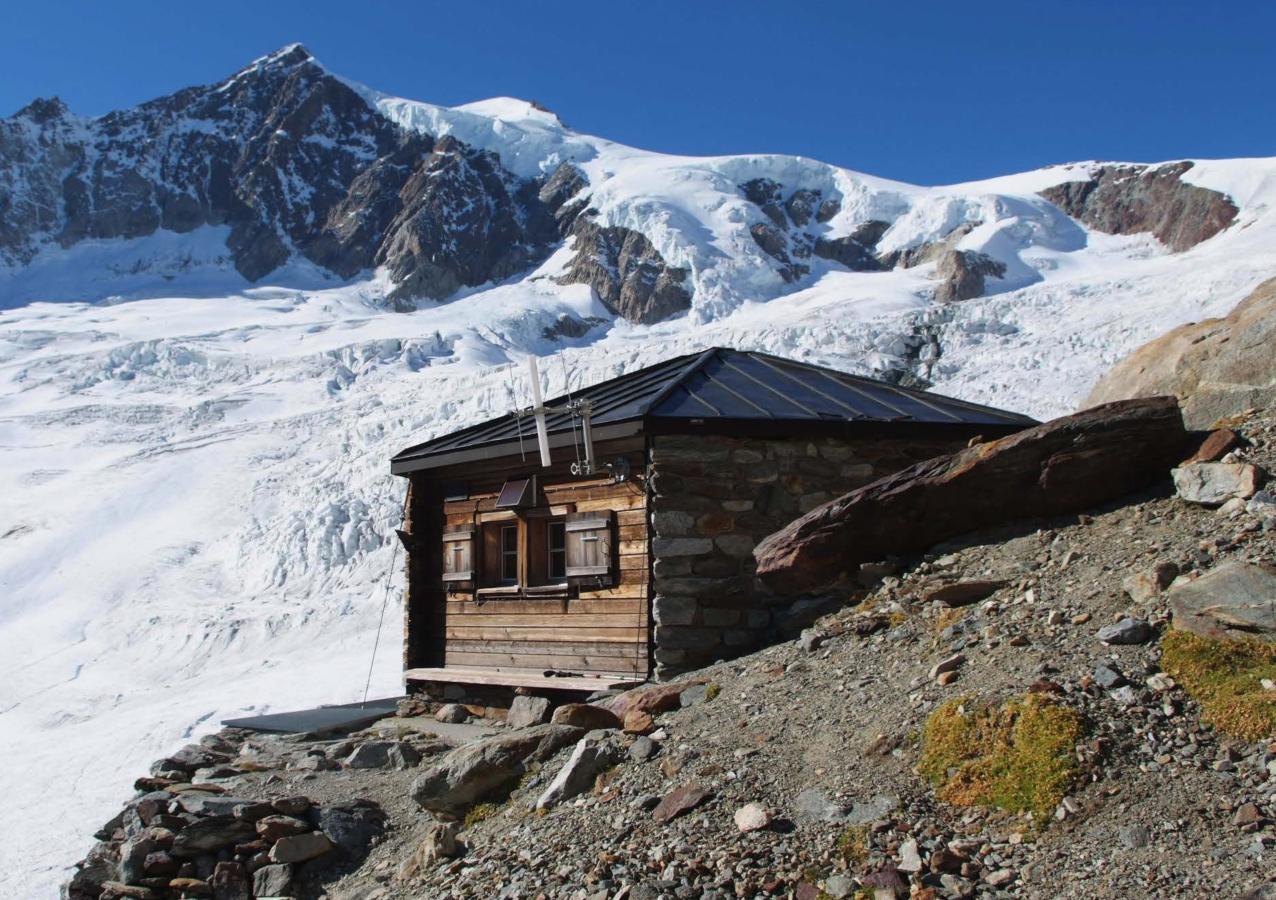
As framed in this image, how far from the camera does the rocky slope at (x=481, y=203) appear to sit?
8731cm

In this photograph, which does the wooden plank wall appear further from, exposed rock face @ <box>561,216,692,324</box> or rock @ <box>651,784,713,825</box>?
exposed rock face @ <box>561,216,692,324</box>

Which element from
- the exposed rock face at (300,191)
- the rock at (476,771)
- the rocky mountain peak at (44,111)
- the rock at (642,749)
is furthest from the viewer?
the rocky mountain peak at (44,111)

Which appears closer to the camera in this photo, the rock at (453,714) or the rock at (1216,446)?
the rock at (1216,446)

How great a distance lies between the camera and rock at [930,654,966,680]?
6.57m

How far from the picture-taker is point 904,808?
546 cm

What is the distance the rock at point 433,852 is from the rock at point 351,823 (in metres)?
1.03

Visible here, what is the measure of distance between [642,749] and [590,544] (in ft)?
13.6

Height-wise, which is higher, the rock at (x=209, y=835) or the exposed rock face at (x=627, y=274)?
the exposed rock face at (x=627, y=274)

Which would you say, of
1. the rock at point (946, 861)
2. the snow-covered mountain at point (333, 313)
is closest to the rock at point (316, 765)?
the snow-covered mountain at point (333, 313)

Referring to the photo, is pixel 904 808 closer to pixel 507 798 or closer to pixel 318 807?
pixel 507 798

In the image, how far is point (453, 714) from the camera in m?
12.3

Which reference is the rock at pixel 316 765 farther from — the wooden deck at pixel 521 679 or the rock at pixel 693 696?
the rock at pixel 693 696

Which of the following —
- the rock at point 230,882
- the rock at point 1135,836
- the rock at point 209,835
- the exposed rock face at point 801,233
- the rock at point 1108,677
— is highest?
the exposed rock face at point 801,233

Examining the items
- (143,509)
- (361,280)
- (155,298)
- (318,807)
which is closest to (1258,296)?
(318,807)
